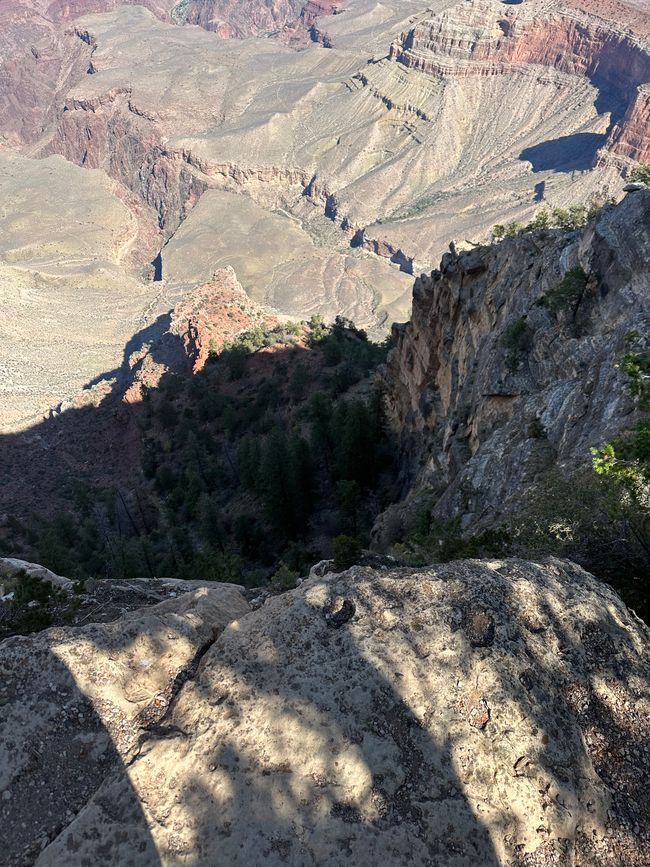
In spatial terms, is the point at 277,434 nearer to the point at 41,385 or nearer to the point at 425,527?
the point at 425,527

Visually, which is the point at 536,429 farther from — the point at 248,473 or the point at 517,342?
the point at 248,473

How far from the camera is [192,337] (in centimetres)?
8088

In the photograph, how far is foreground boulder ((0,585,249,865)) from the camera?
7.47 meters

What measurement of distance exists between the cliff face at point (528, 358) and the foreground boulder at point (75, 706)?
40.6 feet

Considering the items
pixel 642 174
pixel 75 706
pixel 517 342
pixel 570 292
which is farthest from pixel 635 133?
pixel 75 706

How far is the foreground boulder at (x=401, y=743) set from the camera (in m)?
6.74

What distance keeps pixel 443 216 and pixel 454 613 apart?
8039 inches

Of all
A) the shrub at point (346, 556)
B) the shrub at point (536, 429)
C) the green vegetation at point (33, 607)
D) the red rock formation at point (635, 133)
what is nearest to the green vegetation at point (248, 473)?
the green vegetation at point (33, 607)

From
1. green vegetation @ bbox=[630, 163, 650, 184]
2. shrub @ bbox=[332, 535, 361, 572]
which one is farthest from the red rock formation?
shrub @ bbox=[332, 535, 361, 572]

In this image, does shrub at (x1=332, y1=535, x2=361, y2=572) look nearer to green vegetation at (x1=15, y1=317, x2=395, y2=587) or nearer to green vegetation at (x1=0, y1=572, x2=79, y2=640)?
green vegetation at (x1=0, y1=572, x2=79, y2=640)

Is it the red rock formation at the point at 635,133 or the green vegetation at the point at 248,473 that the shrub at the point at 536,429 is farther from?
the red rock formation at the point at 635,133

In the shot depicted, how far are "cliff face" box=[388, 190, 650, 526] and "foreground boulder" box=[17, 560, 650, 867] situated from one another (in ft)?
31.9

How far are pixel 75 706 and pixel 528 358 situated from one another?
23.8 meters

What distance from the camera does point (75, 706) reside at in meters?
8.49
